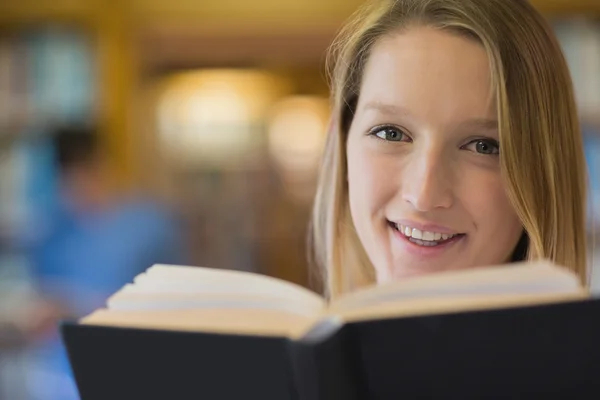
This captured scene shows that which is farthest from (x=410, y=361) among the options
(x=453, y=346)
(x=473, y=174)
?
(x=473, y=174)

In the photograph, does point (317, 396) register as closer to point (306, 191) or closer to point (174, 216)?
point (174, 216)

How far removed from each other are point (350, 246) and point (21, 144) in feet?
8.61

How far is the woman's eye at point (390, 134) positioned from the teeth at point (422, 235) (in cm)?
9

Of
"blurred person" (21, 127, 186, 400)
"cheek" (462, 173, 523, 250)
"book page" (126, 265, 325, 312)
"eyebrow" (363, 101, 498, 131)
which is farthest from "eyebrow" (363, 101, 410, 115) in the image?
"blurred person" (21, 127, 186, 400)

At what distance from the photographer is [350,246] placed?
1103 mm

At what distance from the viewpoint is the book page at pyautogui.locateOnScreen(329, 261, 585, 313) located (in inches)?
23.6

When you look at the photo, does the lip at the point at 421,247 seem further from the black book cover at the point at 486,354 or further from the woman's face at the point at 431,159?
the black book cover at the point at 486,354

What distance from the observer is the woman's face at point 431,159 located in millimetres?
838

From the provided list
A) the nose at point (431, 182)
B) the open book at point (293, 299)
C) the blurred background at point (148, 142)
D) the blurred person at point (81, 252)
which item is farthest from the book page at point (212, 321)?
the blurred person at point (81, 252)

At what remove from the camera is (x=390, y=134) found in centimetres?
90

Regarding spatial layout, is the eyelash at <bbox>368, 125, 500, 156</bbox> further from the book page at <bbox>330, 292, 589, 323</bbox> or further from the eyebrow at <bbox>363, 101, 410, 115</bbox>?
the book page at <bbox>330, 292, 589, 323</bbox>

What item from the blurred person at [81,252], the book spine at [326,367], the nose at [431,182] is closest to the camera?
the book spine at [326,367]

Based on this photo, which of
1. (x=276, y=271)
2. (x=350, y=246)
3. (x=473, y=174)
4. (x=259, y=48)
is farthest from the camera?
(x=276, y=271)

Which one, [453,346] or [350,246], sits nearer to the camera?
[453,346]
